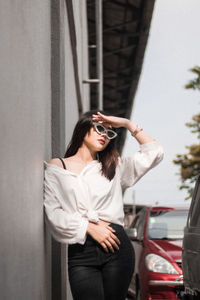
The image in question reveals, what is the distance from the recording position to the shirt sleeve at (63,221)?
3.27 m

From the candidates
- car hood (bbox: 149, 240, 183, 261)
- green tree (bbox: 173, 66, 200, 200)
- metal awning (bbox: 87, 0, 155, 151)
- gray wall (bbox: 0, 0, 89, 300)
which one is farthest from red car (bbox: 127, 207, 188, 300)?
green tree (bbox: 173, 66, 200, 200)

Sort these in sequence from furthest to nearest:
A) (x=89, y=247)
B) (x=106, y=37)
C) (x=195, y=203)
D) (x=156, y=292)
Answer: (x=106, y=37) < (x=156, y=292) < (x=195, y=203) < (x=89, y=247)

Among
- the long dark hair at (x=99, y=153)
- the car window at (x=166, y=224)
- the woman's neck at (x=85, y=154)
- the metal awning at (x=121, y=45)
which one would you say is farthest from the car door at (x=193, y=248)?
the metal awning at (x=121, y=45)

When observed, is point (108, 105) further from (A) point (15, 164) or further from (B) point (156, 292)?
(A) point (15, 164)

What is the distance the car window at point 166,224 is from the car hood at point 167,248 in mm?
325

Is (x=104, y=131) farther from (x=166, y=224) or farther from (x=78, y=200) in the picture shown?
(x=166, y=224)

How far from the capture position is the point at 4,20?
1.96 meters

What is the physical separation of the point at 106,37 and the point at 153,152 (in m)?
13.3

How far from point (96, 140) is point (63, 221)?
0.68 meters

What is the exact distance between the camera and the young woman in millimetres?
3309

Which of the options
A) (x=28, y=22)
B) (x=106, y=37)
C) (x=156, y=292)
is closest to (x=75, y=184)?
(x=28, y=22)

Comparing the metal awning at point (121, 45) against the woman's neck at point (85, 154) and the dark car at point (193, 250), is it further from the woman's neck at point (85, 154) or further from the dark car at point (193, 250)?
the woman's neck at point (85, 154)

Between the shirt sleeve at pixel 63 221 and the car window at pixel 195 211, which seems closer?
the shirt sleeve at pixel 63 221

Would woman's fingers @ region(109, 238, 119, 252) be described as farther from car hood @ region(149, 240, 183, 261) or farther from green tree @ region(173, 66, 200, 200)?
green tree @ region(173, 66, 200, 200)
